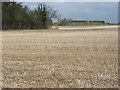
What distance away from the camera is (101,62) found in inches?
571

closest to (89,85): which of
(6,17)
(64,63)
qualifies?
(64,63)

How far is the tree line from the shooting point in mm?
80688

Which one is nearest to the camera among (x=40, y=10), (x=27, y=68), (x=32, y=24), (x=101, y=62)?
(x=27, y=68)

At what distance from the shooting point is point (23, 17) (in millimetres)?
83812

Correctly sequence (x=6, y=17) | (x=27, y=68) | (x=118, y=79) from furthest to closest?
(x=6, y=17), (x=27, y=68), (x=118, y=79)

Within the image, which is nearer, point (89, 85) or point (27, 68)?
point (89, 85)

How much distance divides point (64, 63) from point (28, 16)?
236ft

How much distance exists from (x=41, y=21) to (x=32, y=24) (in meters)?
3.64

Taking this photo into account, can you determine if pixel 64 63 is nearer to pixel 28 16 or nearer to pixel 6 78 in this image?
pixel 6 78

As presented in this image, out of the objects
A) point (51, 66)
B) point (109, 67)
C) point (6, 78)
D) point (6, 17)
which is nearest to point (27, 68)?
point (51, 66)

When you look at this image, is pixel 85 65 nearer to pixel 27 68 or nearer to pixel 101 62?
pixel 101 62

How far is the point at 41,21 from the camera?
3465 inches

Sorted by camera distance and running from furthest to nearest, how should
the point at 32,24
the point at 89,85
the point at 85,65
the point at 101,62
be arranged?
the point at 32,24 → the point at 101,62 → the point at 85,65 → the point at 89,85

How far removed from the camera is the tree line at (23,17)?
80688mm
